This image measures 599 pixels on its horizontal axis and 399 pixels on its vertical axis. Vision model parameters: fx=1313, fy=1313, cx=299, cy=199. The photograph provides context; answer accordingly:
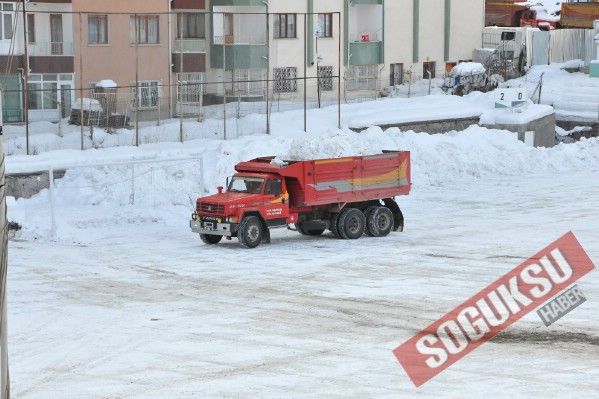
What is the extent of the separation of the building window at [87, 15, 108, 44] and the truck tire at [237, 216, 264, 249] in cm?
2115

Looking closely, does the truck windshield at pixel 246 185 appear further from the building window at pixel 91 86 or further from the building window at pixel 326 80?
the building window at pixel 326 80

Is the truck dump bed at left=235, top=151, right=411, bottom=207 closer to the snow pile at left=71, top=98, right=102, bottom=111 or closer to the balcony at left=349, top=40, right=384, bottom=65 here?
the snow pile at left=71, top=98, right=102, bottom=111

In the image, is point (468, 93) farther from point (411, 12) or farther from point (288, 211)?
point (288, 211)

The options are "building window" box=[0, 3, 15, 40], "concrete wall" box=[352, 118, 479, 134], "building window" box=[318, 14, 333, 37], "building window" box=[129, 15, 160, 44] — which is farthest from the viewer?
"building window" box=[318, 14, 333, 37]

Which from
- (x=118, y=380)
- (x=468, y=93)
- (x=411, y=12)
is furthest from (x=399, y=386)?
(x=411, y=12)

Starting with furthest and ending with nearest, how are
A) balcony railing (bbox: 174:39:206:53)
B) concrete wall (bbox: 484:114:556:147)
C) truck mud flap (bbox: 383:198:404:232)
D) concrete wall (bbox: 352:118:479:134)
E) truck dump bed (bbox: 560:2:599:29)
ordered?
truck dump bed (bbox: 560:2:599:29)
balcony railing (bbox: 174:39:206:53)
concrete wall (bbox: 484:114:556:147)
concrete wall (bbox: 352:118:479:134)
truck mud flap (bbox: 383:198:404:232)

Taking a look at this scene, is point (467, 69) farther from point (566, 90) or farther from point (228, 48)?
point (228, 48)

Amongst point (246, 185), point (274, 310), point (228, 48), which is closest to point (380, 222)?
point (246, 185)

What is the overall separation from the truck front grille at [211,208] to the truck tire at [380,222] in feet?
14.6

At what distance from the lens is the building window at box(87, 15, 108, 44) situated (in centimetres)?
5147

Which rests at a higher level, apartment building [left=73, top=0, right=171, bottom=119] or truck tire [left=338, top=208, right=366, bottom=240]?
apartment building [left=73, top=0, right=171, bottom=119]

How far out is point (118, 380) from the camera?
20.4 m

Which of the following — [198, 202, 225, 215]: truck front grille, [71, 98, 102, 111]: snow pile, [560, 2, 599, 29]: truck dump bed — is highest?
[560, 2, 599, 29]: truck dump bed

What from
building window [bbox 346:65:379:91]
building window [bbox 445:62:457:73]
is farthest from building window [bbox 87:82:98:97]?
building window [bbox 445:62:457:73]
